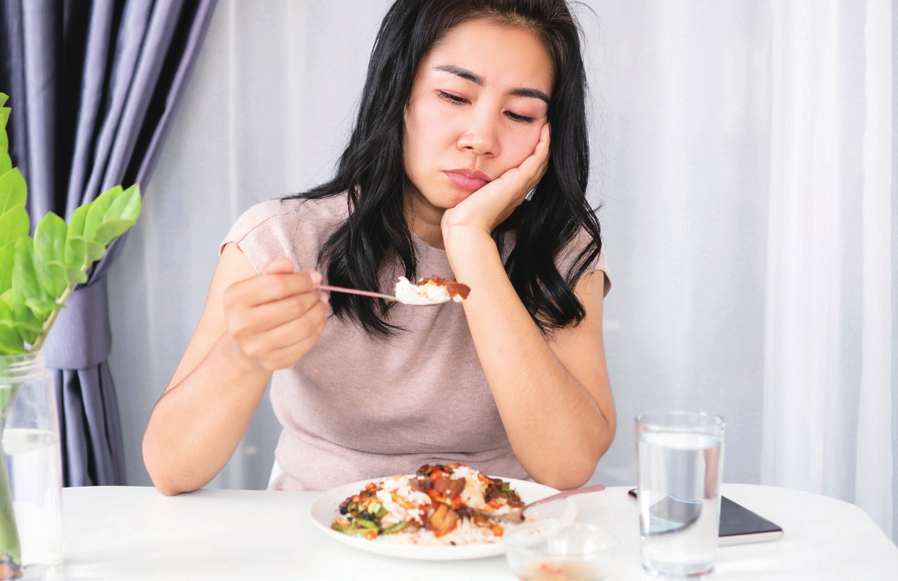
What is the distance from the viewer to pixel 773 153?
245cm

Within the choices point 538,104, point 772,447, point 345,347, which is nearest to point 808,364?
point 772,447

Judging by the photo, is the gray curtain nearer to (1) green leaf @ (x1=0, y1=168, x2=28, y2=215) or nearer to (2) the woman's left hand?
(2) the woman's left hand

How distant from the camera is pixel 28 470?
2.83ft

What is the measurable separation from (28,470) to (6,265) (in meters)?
0.22

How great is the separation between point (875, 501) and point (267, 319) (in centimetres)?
221

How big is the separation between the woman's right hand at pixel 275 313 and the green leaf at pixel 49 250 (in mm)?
230

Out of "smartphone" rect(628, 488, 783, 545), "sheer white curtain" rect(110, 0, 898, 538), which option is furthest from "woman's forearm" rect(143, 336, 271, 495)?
"sheer white curtain" rect(110, 0, 898, 538)

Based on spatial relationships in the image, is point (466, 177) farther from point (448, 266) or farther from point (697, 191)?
point (697, 191)

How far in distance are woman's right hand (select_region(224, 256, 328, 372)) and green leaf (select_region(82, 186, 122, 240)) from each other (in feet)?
0.74

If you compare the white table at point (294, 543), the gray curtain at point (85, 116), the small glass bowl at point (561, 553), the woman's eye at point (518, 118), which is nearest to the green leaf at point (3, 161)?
the white table at point (294, 543)

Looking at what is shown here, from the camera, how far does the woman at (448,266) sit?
1397 millimetres

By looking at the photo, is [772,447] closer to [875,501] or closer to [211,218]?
[875,501]

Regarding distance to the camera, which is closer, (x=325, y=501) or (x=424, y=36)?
(x=325, y=501)

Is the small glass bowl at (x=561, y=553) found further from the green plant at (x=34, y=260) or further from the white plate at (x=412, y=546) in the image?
the green plant at (x=34, y=260)
